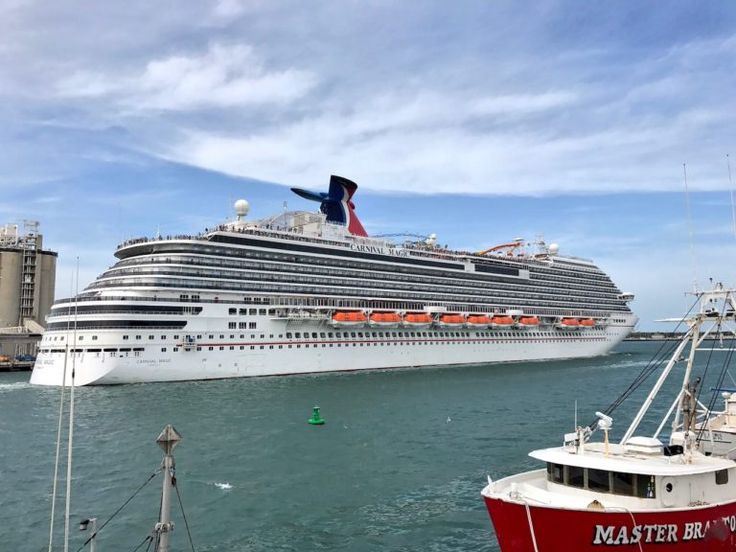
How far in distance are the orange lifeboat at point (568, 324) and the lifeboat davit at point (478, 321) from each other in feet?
59.1

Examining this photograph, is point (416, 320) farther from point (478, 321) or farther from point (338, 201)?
point (338, 201)

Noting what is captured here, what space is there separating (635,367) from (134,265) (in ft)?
199

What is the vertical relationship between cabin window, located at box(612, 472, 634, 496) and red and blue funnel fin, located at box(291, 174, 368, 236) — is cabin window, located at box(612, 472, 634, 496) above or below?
below

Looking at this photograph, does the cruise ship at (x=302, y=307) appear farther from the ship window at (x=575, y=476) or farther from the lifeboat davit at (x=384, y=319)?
the ship window at (x=575, y=476)

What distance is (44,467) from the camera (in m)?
23.4

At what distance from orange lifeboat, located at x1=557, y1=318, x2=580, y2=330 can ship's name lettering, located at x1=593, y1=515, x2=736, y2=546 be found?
265ft

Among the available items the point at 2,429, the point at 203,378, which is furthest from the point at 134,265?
the point at 2,429

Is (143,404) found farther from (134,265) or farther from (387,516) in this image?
(387,516)

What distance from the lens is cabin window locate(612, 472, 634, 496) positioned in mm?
12188

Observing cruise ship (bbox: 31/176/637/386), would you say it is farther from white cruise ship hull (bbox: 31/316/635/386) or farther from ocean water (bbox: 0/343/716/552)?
ocean water (bbox: 0/343/716/552)

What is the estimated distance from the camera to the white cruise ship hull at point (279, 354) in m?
47.9

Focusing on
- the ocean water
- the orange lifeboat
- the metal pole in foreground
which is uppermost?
the orange lifeboat

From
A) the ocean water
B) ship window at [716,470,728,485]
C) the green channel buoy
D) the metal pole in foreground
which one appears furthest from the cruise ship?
ship window at [716,470,728,485]

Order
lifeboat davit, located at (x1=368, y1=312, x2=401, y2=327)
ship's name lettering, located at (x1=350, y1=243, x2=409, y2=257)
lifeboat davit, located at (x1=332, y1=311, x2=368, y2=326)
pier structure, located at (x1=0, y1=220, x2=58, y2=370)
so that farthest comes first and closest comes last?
pier structure, located at (x1=0, y1=220, x2=58, y2=370), ship's name lettering, located at (x1=350, y1=243, x2=409, y2=257), lifeboat davit, located at (x1=368, y1=312, x2=401, y2=327), lifeboat davit, located at (x1=332, y1=311, x2=368, y2=326)
